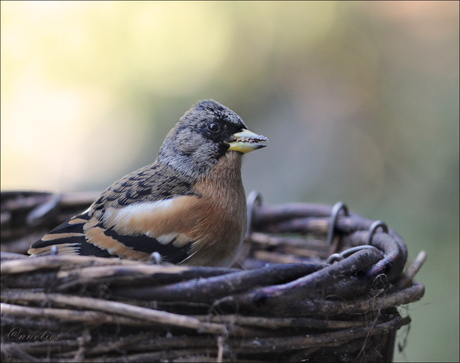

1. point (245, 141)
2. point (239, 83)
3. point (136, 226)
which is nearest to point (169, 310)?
point (136, 226)

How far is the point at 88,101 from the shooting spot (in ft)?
13.1

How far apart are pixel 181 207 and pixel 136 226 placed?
159mm

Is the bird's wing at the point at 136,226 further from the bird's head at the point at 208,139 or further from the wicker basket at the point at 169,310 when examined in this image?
the wicker basket at the point at 169,310

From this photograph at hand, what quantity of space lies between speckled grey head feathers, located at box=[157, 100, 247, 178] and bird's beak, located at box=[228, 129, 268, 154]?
24 millimetres

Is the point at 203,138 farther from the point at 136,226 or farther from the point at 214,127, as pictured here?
the point at 136,226

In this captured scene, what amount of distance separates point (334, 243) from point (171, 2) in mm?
2780

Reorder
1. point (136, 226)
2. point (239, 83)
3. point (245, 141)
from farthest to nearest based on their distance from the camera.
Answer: point (239, 83) → point (245, 141) → point (136, 226)

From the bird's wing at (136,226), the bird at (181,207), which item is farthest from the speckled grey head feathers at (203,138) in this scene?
the bird's wing at (136,226)

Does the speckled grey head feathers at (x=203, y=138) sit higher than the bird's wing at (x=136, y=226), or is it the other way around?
the speckled grey head feathers at (x=203, y=138)

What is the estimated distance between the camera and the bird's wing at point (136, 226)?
1.39m

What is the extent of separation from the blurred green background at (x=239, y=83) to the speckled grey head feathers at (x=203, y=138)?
1825 mm

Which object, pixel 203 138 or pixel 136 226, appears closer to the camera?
pixel 136 226

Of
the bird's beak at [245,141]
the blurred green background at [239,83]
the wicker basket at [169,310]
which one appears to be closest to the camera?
the wicker basket at [169,310]

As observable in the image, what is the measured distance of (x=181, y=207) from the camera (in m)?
1.49
